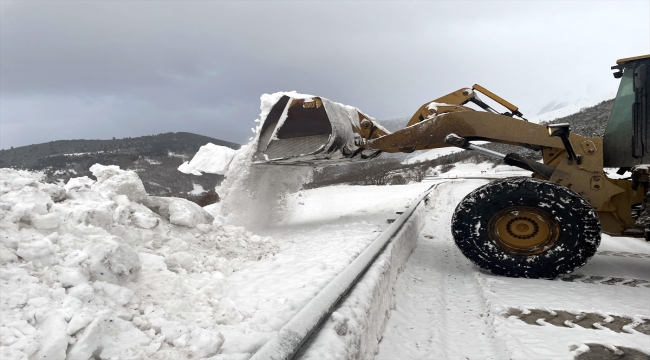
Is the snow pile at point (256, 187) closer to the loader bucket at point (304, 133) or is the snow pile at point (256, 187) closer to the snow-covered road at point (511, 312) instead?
the loader bucket at point (304, 133)

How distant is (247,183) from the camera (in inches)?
284

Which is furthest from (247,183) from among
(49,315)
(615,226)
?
(615,226)

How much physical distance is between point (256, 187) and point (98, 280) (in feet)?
15.7

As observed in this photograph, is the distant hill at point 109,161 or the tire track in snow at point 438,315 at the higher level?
the distant hill at point 109,161

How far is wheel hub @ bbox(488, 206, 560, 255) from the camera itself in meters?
4.53

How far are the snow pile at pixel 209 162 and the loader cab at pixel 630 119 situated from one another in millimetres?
5668

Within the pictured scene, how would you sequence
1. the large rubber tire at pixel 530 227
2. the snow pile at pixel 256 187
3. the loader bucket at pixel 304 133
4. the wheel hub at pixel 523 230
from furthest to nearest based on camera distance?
1. the snow pile at pixel 256 187
2. the loader bucket at pixel 304 133
3. the wheel hub at pixel 523 230
4. the large rubber tire at pixel 530 227

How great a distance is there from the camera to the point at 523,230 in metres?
4.66

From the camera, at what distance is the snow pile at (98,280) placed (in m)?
2.15

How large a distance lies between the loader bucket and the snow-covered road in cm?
222

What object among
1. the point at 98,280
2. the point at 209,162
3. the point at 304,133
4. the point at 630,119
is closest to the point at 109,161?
the point at 209,162

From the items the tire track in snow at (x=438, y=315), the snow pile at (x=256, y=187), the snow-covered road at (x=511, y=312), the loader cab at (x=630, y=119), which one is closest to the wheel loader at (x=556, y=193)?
the loader cab at (x=630, y=119)

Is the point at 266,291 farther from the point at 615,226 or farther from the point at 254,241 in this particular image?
the point at 615,226

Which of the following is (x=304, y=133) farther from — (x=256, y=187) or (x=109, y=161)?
(x=109, y=161)
